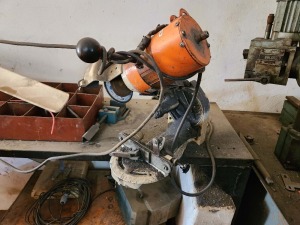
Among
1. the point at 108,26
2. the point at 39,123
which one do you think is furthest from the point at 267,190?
the point at 108,26

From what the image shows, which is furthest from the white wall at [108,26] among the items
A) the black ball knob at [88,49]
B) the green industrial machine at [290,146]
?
the black ball knob at [88,49]

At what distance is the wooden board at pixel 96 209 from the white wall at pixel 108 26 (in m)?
0.69

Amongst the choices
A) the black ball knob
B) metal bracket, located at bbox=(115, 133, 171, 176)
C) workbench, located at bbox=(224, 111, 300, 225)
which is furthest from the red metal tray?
workbench, located at bbox=(224, 111, 300, 225)

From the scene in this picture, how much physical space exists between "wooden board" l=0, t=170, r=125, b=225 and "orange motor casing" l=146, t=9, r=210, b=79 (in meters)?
0.84

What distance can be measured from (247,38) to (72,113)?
3.54 ft

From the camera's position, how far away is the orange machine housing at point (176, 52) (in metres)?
0.52

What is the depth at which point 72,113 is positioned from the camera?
920mm

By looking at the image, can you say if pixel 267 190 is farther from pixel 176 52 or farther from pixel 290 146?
pixel 176 52

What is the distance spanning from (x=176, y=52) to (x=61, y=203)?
1.01 m

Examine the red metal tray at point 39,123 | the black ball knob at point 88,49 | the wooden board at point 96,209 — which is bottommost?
the wooden board at point 96,209

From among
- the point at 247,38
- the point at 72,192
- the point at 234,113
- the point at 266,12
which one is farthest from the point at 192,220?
the point at 266,12

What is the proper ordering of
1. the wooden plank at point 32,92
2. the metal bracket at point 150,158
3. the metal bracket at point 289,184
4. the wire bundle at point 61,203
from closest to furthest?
the metal bracket at point 150,158, the metal bracket at point 289,184, the wooden plank at point 32,92, the wire bundle at point 61,203

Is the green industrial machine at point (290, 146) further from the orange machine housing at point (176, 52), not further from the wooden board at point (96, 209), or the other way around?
the wooden board at point (96, 209)

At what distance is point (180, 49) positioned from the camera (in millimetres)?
515
